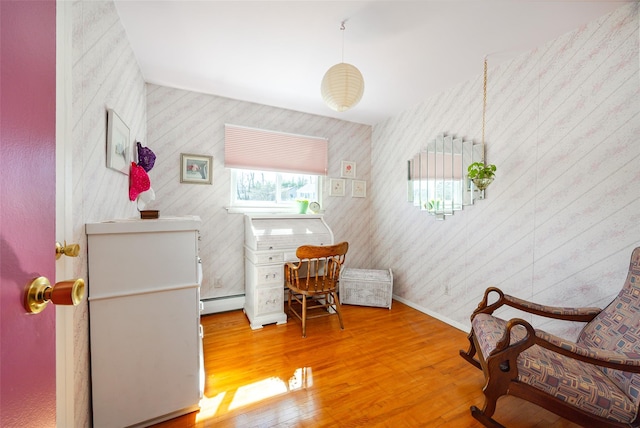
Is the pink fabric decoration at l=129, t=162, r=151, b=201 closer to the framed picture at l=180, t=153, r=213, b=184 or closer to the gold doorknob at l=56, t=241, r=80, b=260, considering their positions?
the framed picture at l=180, t=153, r=213, b=184

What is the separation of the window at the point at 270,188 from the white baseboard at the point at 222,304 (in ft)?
3.66

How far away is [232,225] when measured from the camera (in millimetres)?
3092

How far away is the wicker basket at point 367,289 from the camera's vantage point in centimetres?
316

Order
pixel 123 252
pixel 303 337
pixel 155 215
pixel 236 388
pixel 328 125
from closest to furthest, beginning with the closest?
pixel 123 252 < pixel 155 215 < pixel 236 388 < pixel 303 337 < pixel 328 125

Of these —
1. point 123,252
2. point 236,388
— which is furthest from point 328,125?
point 236,388

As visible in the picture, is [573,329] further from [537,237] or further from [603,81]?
[603,81]

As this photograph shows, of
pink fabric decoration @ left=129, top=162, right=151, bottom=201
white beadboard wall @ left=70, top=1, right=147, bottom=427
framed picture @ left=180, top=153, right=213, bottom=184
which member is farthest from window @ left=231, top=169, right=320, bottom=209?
white beadboard wall @ left=70, top=1, right=147, bottom=427

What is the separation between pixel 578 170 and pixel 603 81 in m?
0.59

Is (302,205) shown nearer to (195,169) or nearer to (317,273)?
(317,273)

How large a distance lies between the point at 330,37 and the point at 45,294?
2167mm

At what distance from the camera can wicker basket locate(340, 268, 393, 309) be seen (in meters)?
3.16

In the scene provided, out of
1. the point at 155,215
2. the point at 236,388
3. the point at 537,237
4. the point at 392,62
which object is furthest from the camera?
the point at 392,62

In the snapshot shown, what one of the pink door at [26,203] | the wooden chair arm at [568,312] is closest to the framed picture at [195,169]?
the pink door at [26,203]

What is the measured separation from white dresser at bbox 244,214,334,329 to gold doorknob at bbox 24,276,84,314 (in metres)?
2.14
